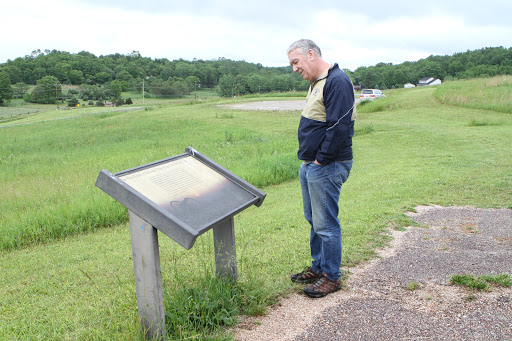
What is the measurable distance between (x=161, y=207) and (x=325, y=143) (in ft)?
4.60

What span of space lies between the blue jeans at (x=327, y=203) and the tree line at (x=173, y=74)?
60.1 metres

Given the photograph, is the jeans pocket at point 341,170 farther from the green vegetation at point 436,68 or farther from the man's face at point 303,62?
the green vegetation at point 436,68

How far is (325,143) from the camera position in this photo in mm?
3482

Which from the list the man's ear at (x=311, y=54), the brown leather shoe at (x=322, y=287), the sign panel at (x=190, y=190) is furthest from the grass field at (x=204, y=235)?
the man's ear at (x=311, y=54)

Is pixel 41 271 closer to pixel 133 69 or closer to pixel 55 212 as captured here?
pixel 55 212

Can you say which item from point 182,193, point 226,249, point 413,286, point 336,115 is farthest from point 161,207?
point 413,286

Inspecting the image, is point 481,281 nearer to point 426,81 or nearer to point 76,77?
point 426,81

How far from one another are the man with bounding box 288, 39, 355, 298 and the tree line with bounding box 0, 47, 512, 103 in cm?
6005

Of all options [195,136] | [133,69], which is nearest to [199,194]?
[195,136]

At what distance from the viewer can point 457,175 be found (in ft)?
30.6

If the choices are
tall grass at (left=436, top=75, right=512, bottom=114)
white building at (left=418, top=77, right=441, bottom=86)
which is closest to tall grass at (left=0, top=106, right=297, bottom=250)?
tall grass at (left=436, top=75, right=512, bottom=114)

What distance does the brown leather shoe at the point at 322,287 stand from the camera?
3777 millimetres

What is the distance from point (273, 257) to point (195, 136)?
44.4 ft

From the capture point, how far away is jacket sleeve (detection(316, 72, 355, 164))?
3.42m
